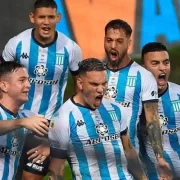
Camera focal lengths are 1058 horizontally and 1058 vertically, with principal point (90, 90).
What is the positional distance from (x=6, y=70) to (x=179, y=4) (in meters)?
6.86

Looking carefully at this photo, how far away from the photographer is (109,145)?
7785 mm

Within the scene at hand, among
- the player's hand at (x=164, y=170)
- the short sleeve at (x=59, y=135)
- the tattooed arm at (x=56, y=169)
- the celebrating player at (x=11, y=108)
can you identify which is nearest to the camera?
the short sleeve at (x=59, y=135)

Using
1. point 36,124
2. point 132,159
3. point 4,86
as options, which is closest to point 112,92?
point 132,159

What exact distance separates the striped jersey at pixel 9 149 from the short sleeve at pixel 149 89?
4.10 ft

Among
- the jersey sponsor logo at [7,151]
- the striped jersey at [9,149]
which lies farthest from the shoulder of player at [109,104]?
the jersey sponsor logo at [7,151]

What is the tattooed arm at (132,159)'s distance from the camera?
8.04m

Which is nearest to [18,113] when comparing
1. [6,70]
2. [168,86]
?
[6,70]

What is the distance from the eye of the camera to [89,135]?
7773mm

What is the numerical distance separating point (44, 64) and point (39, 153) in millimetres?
866

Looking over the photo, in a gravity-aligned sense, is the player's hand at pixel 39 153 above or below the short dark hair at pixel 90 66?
below

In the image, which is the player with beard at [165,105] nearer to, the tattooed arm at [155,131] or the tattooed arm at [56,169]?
the tattooed arm at [155,131]

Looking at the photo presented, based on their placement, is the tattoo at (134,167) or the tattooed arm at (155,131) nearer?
the tattoo at (134,167)

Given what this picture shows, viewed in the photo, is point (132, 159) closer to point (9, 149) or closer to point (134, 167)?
point (134, 167)

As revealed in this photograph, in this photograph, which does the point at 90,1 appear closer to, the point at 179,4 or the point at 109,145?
the point at 179,4
